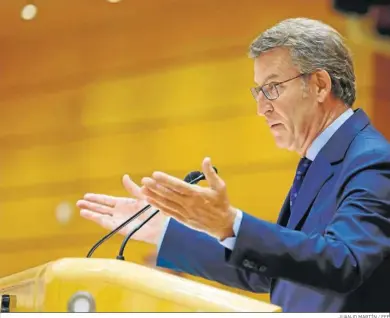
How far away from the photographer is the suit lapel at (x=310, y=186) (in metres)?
1.49

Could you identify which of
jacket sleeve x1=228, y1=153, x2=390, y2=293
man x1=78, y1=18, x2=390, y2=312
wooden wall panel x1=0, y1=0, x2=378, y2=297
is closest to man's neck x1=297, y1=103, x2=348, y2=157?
man x1=78, y1=18, x2=390, y2=312

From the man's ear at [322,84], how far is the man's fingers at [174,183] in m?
0.59

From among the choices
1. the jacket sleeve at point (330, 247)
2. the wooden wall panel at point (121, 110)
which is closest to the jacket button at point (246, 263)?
the jacket sleeve at point (330, 247)

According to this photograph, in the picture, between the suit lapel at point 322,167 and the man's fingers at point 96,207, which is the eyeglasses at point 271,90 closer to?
the suit lapel at point 322,167

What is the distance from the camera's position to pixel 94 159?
4598 millimetres

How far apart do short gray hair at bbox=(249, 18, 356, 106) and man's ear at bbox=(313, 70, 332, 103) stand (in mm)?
15

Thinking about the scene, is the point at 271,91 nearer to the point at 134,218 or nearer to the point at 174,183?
the point at 134,218

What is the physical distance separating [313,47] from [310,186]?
0.99 feet

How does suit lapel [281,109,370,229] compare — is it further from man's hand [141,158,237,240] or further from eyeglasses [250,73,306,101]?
man's hand [141,158,237,240]

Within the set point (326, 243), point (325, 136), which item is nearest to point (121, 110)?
point (325, 136)

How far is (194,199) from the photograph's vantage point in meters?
1.14

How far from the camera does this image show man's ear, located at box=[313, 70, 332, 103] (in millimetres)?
1618

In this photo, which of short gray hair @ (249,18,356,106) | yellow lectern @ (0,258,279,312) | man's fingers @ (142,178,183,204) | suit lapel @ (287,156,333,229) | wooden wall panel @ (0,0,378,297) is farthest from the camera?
wooden wall panel @ (0,0,378,297)

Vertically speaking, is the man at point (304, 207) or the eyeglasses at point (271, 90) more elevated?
the eyeglasses at point (271, 90)
